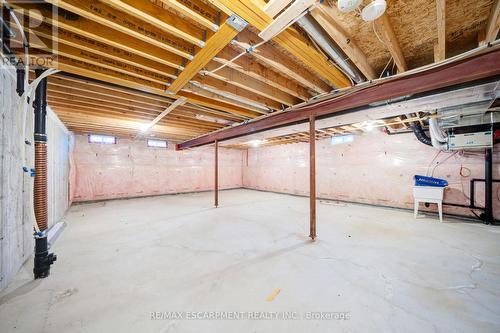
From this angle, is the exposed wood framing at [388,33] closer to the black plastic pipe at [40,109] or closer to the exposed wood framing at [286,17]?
the exposed wood framing at [286,17]

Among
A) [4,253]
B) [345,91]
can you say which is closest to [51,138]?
[4,253]

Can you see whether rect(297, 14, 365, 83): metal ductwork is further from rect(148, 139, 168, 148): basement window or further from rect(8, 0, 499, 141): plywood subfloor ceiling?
rect(148, 139, 168, 148): basement window

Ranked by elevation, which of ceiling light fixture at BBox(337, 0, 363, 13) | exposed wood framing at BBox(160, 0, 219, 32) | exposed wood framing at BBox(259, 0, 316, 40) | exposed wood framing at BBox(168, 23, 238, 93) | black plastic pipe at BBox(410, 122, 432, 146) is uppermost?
exposed wood framing at BBox(160, 0, 219, 32)

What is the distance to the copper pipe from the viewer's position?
195cm

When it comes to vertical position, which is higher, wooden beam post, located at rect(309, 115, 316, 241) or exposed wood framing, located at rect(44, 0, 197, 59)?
exposed wood framing, located at rect(44, 0, 197, 59)

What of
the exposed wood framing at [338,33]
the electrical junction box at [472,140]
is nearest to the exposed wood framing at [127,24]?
the exposed wood framing at [338,33]

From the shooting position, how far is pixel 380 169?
18.3ft

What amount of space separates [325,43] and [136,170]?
25.4 ft

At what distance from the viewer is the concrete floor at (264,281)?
1368 millimetres

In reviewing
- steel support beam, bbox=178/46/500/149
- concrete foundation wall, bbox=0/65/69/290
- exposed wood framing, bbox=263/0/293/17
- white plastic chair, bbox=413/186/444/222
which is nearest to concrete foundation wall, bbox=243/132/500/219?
white plastic chair, bbox=413/186/444/222

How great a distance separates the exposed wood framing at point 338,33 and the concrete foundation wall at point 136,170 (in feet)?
24.6

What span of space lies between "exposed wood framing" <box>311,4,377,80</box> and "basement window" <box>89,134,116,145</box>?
25.3 feet

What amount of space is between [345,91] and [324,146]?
4.50 m

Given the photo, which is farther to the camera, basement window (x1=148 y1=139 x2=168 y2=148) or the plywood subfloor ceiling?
basement window (x1=148 y1=139 x2=168 y2=148)
